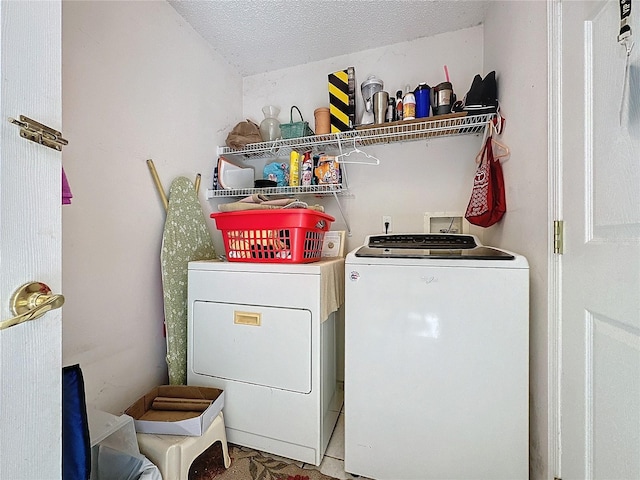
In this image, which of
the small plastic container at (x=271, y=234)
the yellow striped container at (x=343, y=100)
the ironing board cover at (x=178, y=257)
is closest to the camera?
the small plastic container at (x=271, y=234)

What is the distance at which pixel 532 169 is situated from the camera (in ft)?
3.55

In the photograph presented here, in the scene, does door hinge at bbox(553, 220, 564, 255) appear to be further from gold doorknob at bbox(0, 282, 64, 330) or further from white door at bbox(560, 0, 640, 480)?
gold doorknob at bbox(0, 282, 64, 330)

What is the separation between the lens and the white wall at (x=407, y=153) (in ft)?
5.95

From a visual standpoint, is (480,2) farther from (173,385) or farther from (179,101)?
(173,385)

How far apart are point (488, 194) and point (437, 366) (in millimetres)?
943

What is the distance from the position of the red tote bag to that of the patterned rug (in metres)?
1.51

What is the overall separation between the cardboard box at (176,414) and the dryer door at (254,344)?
0.10m

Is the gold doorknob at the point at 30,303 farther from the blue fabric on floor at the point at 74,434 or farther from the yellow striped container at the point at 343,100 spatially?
the yellow striped container at the point at 343,100

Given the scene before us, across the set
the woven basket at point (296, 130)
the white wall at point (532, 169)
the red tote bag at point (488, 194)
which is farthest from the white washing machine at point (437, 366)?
the woven basket at point (296, 130)

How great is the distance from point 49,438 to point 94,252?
0.90m

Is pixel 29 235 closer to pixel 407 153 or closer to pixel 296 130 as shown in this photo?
pixel 296 130

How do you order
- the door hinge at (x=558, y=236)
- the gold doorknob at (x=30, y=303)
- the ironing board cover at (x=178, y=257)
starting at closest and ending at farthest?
the gold doorknob at (x=30, y=303), the door hinge at (x=558, y=236), the ironing board cover at (x=178, y=257)

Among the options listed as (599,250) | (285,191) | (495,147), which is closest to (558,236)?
(599,250)


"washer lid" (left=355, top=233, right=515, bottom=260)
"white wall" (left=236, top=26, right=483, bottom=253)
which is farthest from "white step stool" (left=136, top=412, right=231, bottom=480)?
"white wall" (left=236, top=26, right=483, bottom=253)
